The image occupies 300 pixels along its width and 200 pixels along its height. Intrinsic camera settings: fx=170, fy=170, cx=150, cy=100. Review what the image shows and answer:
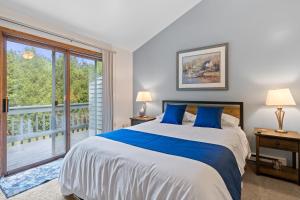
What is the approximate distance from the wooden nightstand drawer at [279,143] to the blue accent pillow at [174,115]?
50.9 inches

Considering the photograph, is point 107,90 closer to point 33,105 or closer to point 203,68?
point 33,105

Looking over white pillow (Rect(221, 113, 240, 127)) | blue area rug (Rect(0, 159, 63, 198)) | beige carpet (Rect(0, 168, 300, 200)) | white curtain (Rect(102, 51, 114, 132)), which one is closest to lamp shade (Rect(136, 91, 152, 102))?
white curtain (Rect(102, 51, 114, 132))

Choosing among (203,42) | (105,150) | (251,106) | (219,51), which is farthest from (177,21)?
(105,150)

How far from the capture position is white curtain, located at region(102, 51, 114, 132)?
3793 mm

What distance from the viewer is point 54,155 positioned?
10.6 feet

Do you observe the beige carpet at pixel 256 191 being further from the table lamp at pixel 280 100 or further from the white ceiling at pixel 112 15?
the white ceiling at pixel 112 15

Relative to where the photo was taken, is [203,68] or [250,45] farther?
[203,68]

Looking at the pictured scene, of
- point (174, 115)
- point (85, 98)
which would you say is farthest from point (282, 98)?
point (85, 98)

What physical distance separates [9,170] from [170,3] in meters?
4.00

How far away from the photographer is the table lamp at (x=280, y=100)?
2457mm

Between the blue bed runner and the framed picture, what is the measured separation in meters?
1.77

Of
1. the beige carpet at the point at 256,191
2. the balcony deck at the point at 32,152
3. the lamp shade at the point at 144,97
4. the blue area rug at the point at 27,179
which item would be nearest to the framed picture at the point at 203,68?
the lamp shade at the point at 144,97

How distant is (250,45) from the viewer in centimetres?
→ 301

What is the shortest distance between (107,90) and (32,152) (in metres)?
1.81
